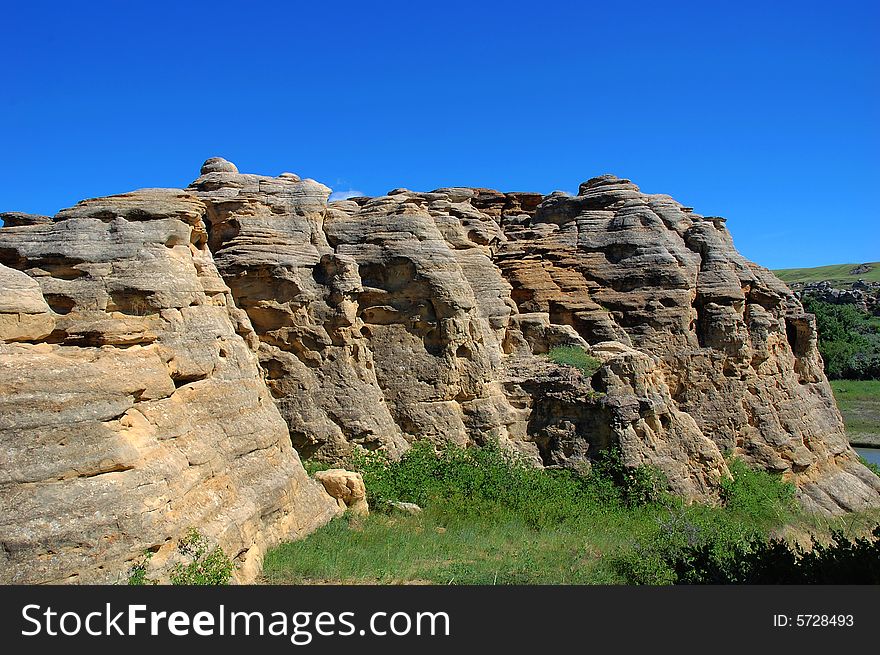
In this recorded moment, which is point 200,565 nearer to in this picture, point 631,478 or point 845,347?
point 631,478

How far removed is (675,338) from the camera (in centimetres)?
1928

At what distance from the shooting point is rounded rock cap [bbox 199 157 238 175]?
17.0m

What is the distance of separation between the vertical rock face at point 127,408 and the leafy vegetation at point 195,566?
16 centimetres

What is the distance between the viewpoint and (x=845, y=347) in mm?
49594

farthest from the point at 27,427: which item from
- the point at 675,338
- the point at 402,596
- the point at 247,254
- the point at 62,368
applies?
the point at 675,338

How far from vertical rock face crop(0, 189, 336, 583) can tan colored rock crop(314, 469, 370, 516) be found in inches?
27.1

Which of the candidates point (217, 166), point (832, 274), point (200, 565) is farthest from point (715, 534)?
point (832, 274)

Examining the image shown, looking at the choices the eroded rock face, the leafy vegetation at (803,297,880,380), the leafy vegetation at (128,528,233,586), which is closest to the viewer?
the leafy vegetation at (128,528,233,586)

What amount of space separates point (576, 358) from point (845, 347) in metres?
40.4

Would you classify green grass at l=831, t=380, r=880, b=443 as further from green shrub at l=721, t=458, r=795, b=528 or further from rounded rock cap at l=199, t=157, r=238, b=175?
rounded rock cap at l=199, t=157, r=238, b=175

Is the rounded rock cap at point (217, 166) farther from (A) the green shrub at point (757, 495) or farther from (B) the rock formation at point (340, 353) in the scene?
(A) the green shrub at point (757, 495)

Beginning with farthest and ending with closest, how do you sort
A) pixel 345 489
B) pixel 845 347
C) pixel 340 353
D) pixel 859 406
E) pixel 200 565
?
pixel 845 347, pixel 859 406, pixel 340 353, pixel 345 489, pixel 200 565

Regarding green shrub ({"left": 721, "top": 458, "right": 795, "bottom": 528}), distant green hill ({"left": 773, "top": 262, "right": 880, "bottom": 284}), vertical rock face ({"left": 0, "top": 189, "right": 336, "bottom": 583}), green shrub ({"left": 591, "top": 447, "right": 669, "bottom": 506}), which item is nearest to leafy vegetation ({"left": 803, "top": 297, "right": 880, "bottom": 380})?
green shrub ({"left": 721, "top": 458, "right": 795, "bottom": 528})

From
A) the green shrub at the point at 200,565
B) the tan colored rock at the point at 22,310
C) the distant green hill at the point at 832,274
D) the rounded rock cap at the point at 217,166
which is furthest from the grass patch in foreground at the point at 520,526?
the distant green hill at the point at 832,274
